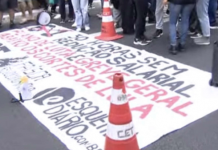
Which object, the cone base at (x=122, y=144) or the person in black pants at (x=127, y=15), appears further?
the person in black pants at (x=127, y=15)

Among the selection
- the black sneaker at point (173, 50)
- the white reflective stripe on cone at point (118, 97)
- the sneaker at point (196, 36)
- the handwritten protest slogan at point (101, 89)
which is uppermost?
the white reflective stripe on cone at point (118, 97)

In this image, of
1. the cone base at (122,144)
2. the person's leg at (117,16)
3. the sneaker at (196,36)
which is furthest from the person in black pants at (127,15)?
the cone base at (122,144)

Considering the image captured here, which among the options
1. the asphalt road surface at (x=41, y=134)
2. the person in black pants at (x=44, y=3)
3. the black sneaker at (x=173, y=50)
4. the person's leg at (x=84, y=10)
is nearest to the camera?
the asphalt road surface at (x=41, y=134)

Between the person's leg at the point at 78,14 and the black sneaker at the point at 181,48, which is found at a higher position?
the person's leg at the point at 78,14

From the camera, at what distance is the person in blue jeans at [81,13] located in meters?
7.49

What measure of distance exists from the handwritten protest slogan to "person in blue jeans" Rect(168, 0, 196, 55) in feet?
1.29

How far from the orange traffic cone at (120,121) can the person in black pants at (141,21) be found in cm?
352

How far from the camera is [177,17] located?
560cm

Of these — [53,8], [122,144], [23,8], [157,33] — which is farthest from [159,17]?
[122,144]

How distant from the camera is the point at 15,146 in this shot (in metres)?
3.56

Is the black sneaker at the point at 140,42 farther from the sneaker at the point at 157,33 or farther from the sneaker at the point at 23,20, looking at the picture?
the sneaker at the point at 23,20

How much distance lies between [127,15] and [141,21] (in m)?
0.80

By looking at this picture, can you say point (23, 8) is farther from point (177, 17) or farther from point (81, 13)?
point (177, 17)

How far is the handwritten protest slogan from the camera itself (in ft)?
12.1
